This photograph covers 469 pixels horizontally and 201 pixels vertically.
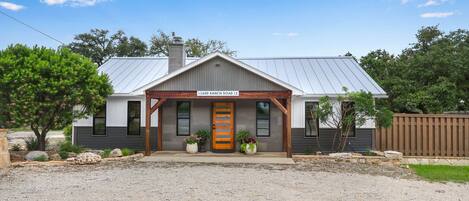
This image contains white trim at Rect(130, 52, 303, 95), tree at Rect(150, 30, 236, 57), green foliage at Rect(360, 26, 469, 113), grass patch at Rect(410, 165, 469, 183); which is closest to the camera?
grass patch at Rect(410, 165, 469, 183)

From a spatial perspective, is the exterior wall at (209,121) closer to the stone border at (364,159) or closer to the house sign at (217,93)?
the house sign at (217,93)

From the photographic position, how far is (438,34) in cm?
3102

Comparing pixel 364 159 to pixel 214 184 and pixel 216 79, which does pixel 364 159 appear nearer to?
pixel 216 79

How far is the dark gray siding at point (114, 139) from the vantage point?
46.9 ft

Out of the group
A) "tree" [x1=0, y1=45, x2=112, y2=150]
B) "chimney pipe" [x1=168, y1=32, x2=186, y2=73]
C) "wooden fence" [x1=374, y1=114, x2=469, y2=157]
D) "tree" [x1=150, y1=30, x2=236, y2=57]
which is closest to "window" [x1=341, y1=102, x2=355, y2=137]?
"wooden fence" [x1=374, y1=114, x2=469, y2=157]

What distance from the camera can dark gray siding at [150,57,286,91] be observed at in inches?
499

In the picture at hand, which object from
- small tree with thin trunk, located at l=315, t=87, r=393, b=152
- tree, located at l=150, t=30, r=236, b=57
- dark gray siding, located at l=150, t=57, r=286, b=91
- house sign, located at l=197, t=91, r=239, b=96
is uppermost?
tree, located at l=150, t=30, r=236, b=57

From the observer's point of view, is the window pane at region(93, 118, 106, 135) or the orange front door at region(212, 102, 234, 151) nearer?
the orange front door at region(212, 102, 234, 151)

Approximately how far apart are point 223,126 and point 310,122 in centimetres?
344

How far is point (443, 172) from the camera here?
10.1 meters

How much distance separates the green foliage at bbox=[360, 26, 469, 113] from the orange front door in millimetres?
9489

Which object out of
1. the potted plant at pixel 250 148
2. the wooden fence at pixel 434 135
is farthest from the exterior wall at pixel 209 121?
the wooden fence at pixel 434 135

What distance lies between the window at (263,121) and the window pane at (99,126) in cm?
626

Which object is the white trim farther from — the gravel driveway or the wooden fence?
the wooden fence
